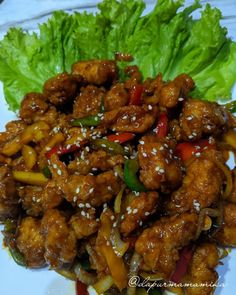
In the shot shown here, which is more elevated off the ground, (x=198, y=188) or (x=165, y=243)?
(x=198, y=188)

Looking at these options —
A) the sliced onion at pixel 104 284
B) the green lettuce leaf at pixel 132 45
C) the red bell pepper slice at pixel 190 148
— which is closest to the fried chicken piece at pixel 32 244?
the sliced onion at pixel 104 284

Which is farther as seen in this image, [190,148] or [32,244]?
[190,148]

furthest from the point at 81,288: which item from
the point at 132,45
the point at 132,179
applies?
the point at 132,45

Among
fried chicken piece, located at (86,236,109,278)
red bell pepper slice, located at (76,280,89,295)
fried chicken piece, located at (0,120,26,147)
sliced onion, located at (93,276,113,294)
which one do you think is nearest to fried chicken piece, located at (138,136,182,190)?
fried chicken piece, located at (86,236,109,278)

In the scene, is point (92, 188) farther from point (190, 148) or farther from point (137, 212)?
point (190, 148)

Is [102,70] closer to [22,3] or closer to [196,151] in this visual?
[196,151]

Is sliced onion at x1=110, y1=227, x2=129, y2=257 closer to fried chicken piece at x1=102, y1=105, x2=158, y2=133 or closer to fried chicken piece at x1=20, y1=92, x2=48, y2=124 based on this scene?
fried chicken piece at x1=102, y1=105, x2=158, y2=133

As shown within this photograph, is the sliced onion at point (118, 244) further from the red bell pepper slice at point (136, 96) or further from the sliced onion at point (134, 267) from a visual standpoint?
the red bell pepper slice at point (136, 96)
